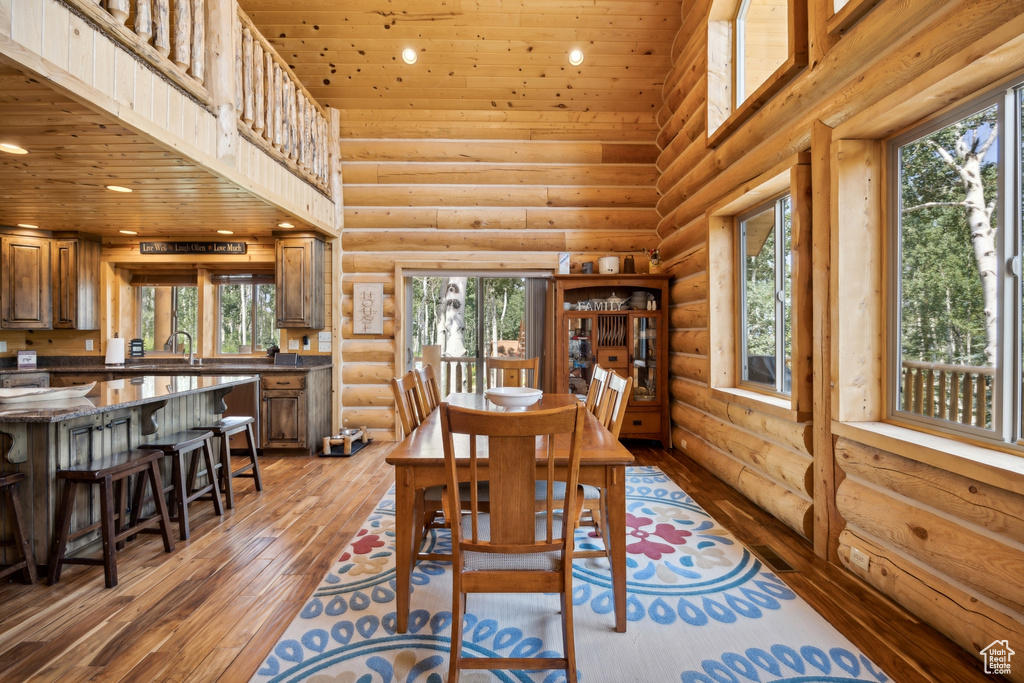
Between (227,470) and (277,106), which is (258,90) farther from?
(227,470)

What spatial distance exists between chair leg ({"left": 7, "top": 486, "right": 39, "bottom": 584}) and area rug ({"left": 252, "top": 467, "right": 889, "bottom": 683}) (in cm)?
142

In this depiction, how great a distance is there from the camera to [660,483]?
3916 mm

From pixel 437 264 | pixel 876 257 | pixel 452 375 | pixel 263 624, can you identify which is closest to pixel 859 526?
pixel 876 257

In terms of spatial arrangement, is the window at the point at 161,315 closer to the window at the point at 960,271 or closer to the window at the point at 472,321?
the window at the point at 472,321

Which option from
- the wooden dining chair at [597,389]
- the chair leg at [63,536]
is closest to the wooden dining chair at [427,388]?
the wooden dining chair at [597,389]

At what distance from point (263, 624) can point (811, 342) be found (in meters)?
3.17

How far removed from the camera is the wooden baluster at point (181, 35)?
267cm

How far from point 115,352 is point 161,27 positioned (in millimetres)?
4038

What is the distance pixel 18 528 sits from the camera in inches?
91.0

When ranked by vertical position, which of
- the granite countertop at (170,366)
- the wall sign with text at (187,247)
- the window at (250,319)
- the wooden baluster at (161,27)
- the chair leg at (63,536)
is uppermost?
the wooden baluster at (161,27)

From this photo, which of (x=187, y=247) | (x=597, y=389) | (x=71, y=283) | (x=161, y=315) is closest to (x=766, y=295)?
(x=597, y=389)

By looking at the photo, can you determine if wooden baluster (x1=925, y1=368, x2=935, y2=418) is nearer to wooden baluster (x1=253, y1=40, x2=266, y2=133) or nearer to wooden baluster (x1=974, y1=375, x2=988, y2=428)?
wooden baluster (x1=974, y1=375, x2=988, y2=428)

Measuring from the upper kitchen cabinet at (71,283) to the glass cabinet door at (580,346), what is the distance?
5.34 metres

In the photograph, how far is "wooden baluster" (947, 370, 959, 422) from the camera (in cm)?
211
